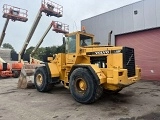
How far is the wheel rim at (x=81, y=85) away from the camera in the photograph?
277 inches

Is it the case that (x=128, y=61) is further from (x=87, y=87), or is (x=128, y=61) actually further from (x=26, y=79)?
(x=26, y=79)

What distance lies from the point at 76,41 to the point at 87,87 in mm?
2003

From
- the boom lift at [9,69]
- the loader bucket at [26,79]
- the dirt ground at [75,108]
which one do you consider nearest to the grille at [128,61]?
the dirt ground at [75,108]

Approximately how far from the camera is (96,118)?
546cm

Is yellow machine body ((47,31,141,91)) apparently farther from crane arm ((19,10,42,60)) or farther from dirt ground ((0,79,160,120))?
crane arm ((19,10,42,60))

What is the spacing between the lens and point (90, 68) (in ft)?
22.2

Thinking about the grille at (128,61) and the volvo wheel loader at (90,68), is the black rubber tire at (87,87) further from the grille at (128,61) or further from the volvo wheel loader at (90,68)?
the grille at (128,61)

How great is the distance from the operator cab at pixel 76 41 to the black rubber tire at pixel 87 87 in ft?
3.53

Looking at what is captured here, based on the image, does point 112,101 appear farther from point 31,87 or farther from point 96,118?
point 31,87

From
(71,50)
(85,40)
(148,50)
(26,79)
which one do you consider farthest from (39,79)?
(148,50)

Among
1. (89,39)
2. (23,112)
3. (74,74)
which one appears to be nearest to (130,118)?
(74,74)

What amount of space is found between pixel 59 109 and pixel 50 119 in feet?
3.24

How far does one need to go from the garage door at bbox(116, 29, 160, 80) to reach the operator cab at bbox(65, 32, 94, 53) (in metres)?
6.81

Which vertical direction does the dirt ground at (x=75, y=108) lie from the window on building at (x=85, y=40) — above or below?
below
